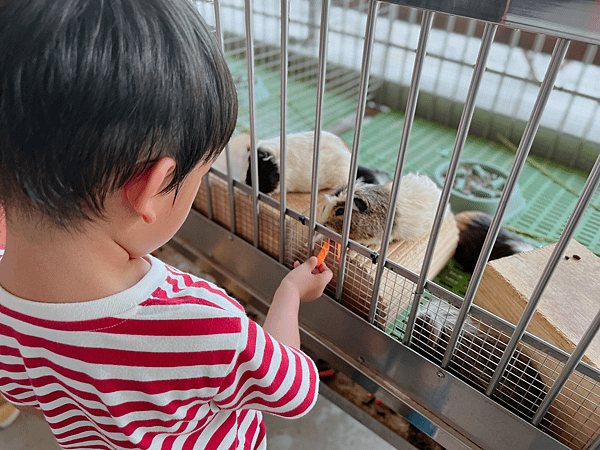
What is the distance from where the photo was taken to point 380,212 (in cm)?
70

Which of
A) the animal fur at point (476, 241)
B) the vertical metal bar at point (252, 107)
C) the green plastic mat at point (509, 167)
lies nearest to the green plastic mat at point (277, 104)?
the green plastic mat at point (509, 167)

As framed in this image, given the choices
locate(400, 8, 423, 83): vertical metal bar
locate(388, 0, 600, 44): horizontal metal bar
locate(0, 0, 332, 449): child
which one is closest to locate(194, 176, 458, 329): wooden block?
locate(0, 0, 332, 449): child

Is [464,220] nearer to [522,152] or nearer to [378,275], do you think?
[378,275]

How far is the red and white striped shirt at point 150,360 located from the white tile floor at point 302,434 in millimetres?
455

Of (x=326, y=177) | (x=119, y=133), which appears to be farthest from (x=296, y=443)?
(x=119, y=133)

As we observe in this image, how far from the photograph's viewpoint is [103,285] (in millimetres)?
373

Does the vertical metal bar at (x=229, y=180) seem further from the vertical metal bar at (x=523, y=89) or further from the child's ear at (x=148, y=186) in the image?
the vertical metal bar at (x=523, y=89)

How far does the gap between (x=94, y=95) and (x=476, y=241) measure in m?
0.79

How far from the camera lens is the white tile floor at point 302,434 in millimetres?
846

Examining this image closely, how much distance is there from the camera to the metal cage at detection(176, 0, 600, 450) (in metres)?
0.45

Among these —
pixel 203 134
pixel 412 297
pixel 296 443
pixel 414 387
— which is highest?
pixel 203 134

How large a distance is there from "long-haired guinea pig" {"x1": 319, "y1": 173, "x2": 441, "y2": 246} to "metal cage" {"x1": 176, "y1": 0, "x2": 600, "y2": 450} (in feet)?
0.12

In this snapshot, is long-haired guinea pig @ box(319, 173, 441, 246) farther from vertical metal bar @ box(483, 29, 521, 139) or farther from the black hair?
vertical metal bar @ box(483, 29, 521, 139)

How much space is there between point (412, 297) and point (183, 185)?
0.43 meters
